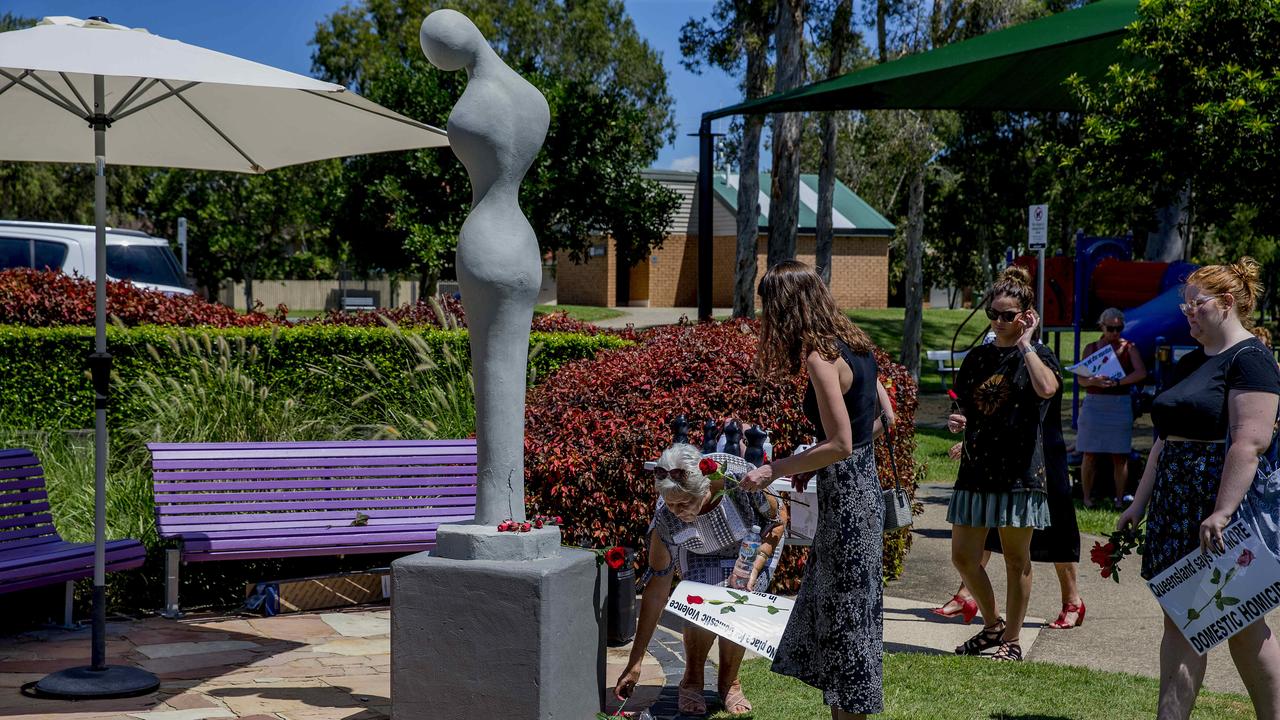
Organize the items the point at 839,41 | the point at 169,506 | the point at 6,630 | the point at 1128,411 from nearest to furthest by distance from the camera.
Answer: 1. the point at 6,630
2. the point at 169,506
3. the point at 1128,411
4. the point at 839,41

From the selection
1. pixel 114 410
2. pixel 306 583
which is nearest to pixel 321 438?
pixel 114 410

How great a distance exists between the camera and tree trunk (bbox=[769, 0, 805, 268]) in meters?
19.8

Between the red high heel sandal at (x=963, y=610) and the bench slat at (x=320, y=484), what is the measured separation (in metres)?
2.83

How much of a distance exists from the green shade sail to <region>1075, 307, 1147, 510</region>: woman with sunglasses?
96.7 inches

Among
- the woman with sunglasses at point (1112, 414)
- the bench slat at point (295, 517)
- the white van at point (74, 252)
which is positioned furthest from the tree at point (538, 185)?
the bench slat at point (295, 517)

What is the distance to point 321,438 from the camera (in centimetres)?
924

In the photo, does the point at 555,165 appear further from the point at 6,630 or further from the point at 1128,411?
the point at 6,630

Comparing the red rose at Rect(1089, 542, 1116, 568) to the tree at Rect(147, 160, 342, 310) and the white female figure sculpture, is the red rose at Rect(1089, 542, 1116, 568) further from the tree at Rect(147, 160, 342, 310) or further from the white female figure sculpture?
the tree at Rect(147, 160, 342, 310)

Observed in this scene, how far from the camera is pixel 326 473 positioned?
7.09 m

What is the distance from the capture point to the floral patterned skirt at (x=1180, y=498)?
14.1 ft

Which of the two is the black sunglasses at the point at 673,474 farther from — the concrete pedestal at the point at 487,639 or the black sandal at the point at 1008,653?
the black sandal at the point at 1008,653

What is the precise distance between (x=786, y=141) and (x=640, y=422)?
45.8 feet

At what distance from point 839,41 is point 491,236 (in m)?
20.4

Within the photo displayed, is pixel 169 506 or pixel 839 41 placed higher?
pixel 839 41
